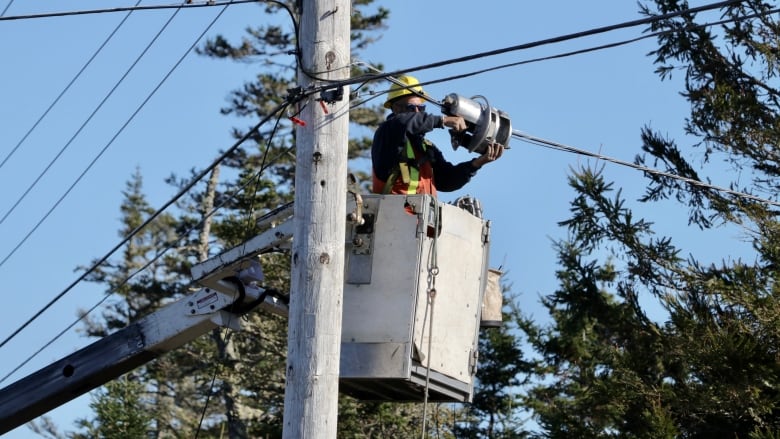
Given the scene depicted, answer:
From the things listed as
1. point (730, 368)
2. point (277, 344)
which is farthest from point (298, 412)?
point (277, 344)

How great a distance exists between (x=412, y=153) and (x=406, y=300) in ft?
4.34

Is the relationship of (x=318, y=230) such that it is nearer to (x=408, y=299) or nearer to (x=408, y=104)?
(x=408, y=299)

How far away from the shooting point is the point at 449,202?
395 inches

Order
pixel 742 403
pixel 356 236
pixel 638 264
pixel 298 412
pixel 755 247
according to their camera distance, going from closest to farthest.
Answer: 1. pixel 298 412
2. pixel 356 236
3. pixel 742 403
4. pixel 755 247
5. pixel 638 264

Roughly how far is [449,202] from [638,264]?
980 centimetres

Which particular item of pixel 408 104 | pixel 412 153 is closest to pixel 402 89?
pixel 408 104

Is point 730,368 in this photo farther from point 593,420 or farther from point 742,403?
point 593,420

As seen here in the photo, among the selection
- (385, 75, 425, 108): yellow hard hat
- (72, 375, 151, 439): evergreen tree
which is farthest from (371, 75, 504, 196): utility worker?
Answer: (72, 375, 151, 439): evergreen tree

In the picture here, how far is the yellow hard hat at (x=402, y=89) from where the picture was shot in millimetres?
10234

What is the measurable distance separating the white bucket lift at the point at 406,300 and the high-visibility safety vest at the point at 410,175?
48 cm

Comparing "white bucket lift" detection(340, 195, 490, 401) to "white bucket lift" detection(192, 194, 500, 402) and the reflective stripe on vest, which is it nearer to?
"white bucket lift" detection(192, 194, 500, 402)

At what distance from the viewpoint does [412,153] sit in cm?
1016

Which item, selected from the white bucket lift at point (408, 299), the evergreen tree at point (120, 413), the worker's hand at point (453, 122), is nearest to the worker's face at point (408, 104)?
the worker's hand at point (453, 122)

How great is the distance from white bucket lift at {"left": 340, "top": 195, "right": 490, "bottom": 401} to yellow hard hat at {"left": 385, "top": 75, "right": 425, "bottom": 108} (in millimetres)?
988
